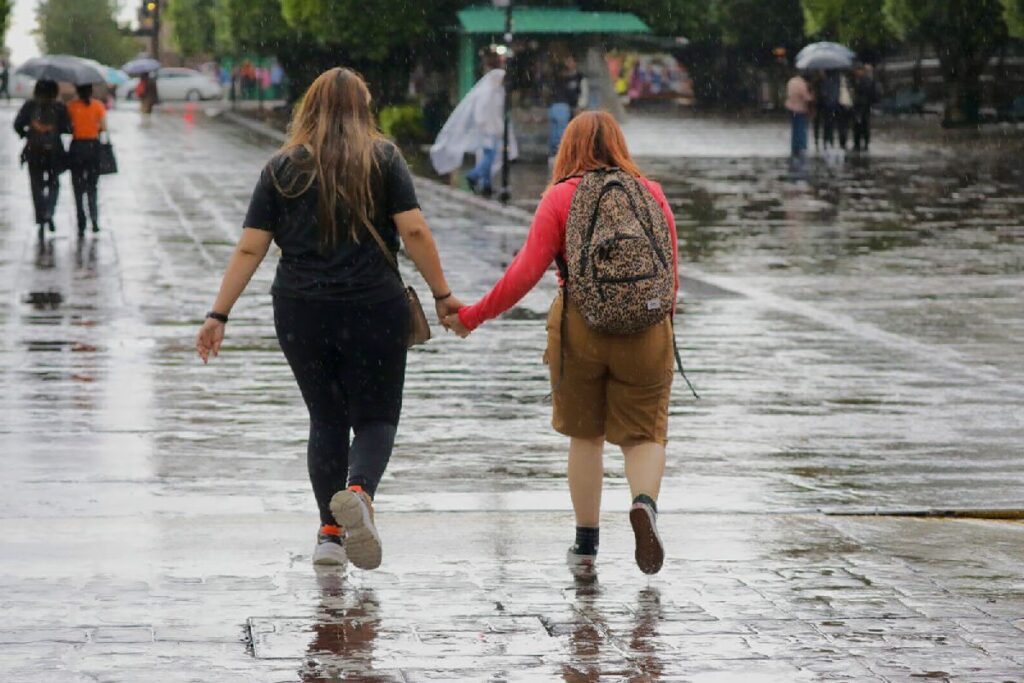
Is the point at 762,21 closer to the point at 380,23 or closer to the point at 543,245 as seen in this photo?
the point at 380,23

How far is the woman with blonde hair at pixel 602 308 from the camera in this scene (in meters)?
7.18

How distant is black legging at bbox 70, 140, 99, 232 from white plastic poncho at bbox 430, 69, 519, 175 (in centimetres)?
600

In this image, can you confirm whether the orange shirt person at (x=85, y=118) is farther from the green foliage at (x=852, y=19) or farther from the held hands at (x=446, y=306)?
the green foliage at (x=852, y=19)

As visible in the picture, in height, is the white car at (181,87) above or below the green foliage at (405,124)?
below

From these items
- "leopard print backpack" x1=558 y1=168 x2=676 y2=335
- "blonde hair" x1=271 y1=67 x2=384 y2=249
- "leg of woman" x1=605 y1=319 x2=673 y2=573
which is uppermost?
"blonde hair" x1=271 y1=67 x2=384 y2=249

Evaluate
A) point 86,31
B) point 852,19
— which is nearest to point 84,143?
point 852,19

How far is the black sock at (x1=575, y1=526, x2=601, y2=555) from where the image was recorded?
291 inches

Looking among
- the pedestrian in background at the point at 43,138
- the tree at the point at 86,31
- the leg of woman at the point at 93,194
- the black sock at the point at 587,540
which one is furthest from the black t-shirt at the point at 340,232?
the tree at the point at 86,31

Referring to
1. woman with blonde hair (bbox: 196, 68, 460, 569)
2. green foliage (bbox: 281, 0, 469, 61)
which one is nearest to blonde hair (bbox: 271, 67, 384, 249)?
woman with blonde hair (bbox: 196, 68, 460, 569)

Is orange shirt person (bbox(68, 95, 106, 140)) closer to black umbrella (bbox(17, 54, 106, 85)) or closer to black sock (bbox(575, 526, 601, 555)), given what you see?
black umbrella (bbox(17, 54, 106, 85))

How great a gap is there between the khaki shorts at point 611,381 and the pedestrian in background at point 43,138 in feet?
50.7

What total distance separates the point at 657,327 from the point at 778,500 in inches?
65.2

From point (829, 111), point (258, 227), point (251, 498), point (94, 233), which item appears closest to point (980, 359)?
point (251, 498)

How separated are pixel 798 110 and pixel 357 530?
33.9 meters
